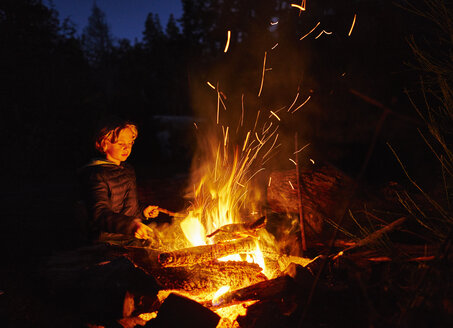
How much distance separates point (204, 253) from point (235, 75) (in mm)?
7135

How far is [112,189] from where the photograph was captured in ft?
12.5

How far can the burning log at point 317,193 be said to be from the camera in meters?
4.39

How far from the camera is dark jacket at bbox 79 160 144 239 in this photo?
3.42m

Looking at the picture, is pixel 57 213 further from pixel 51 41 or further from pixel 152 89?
pixel 152 89

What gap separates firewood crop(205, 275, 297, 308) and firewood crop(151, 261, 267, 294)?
10.9 inches

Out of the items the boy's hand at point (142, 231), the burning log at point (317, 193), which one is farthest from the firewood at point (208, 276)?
the burning log at point (317, 193)

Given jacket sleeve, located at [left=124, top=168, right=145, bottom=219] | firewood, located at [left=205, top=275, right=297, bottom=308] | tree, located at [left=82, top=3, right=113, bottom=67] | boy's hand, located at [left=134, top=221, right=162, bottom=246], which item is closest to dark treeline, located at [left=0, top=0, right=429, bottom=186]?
firewood, located at [left=205, top=275, right=297, bottom=308]

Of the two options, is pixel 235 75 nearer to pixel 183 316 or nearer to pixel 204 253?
pixel 204 253

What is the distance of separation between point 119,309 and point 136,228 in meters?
0.87

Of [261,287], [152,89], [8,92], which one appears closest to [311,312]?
[261,287]

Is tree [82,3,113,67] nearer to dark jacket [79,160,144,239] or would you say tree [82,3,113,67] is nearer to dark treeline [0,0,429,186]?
dark treeline [0,0,429,186]

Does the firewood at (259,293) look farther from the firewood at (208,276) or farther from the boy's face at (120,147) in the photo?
the boy's face at (120,147)

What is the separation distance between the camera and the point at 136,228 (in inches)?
131

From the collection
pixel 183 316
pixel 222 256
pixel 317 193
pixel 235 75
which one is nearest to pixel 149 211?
pixel 222 256
